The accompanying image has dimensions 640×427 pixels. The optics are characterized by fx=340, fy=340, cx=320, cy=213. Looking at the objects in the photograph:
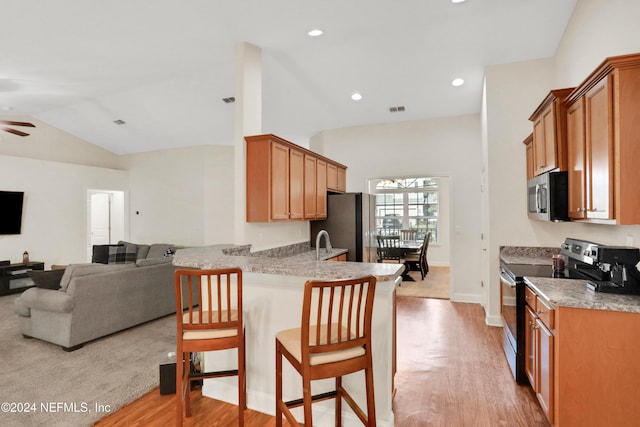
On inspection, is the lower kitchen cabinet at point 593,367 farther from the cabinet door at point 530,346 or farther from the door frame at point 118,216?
the door frame at point 118,216

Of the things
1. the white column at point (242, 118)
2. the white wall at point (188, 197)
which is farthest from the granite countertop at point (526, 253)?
the white wall at point (188, 197)

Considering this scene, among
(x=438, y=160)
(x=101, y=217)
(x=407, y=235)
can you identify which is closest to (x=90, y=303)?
(x=438, y=160)

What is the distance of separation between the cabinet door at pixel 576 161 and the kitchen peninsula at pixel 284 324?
1.38 m

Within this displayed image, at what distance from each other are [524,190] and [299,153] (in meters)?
2.79

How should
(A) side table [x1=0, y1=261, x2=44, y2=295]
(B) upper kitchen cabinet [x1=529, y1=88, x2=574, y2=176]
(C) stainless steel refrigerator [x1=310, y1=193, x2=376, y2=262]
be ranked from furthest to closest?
(A) side table [x1=0, y1=261, x2=44, y2=295] < (C) stainless steel refrigerator [x1=310, y1=193, x2=376, y2=262] < (B) upper kitchen cabinet [x1=529, y1=88, x2=574, y2=176]

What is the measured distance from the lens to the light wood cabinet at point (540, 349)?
6.71 ft

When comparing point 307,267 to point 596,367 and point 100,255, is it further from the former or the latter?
point 100,255

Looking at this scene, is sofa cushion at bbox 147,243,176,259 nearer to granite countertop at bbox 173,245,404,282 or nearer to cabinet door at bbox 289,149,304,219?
cabinet door at bbox 289,149,304,219

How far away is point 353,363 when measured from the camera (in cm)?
183

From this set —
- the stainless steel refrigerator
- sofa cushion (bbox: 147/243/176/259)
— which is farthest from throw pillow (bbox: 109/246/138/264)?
the stainless steel refrigerator

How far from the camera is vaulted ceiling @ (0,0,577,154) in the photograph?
3182 millimetres

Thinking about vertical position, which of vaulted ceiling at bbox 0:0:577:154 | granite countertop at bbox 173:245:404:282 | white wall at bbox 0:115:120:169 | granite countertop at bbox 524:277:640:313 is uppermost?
vaulted ceiling at bbox 0:0:577:154

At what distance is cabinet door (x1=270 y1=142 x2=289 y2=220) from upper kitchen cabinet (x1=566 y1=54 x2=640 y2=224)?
2.57 m

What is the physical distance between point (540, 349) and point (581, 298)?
519mm
